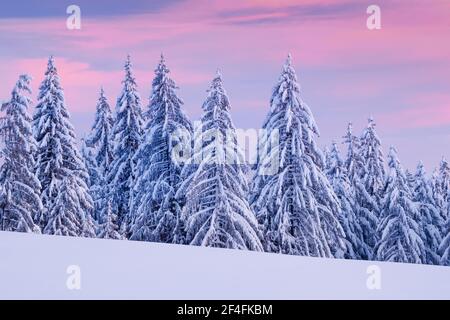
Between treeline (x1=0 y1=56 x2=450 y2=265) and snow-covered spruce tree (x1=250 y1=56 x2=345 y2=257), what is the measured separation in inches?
2.0

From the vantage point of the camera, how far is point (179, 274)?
14.0m

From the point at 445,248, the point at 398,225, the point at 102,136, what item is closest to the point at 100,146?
the point at 102,136

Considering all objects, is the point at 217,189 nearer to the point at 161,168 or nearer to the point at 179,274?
the point at 161,168

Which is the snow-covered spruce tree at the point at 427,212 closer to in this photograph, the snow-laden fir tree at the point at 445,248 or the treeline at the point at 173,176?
the snow-laden fir tree at the point at 445,248

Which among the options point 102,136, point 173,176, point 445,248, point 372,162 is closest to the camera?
point 173,176

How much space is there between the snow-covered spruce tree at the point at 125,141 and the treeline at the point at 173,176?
0.06 metres

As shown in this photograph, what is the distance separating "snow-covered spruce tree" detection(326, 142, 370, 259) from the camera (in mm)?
42812

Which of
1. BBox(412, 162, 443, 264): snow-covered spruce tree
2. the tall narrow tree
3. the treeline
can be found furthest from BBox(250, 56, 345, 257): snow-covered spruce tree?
BBox(412, 162, 443, 264): snow-covered spruce tree

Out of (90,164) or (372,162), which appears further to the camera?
(372,162)

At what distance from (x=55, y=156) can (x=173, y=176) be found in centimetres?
615

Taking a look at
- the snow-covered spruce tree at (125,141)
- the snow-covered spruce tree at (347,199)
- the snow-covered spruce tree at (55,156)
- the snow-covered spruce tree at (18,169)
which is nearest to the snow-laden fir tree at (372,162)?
the snow-covered spruce tree at (347,199)

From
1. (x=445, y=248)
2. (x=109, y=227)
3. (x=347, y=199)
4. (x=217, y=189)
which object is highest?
(x=217, y=189)
